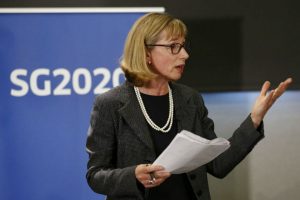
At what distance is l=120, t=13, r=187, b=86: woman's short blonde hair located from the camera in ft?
4.79

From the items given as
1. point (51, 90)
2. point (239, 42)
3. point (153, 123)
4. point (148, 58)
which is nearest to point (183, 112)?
point (153, 123)

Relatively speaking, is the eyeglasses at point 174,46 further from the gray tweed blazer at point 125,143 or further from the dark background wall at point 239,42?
the dark background wall at point 239,42

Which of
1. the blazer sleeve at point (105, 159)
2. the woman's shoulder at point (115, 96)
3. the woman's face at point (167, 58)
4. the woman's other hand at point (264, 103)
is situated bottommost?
the blazer sleeve at point (105, 159)

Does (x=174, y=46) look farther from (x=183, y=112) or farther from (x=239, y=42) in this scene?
(x=239, y=42)

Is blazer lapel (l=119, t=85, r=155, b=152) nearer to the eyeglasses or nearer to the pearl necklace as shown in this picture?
the pearl necklace

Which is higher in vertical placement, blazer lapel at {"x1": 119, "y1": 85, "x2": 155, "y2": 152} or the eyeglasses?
the eyeglasses

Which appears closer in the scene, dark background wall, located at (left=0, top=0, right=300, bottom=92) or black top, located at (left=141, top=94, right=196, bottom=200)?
black top, located at (left=141, top=94, right=196, bottom=200)

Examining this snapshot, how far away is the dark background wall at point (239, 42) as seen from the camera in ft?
8.52

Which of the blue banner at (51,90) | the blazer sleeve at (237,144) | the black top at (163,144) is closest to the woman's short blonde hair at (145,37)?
the black top at (163,144)

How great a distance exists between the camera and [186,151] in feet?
4.01

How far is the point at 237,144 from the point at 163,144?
25cm

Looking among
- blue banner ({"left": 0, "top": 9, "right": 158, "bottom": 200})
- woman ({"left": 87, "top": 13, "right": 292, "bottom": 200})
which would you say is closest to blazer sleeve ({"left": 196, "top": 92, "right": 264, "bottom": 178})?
woman ({"left": 87, "top": 13, "right": 292, "bottom": 200})

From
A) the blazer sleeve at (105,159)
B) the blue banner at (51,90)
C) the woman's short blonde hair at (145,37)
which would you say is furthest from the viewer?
the blue banner at (51,90)

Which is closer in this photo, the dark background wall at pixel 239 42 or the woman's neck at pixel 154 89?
the woman's neck at pixel 154 89
